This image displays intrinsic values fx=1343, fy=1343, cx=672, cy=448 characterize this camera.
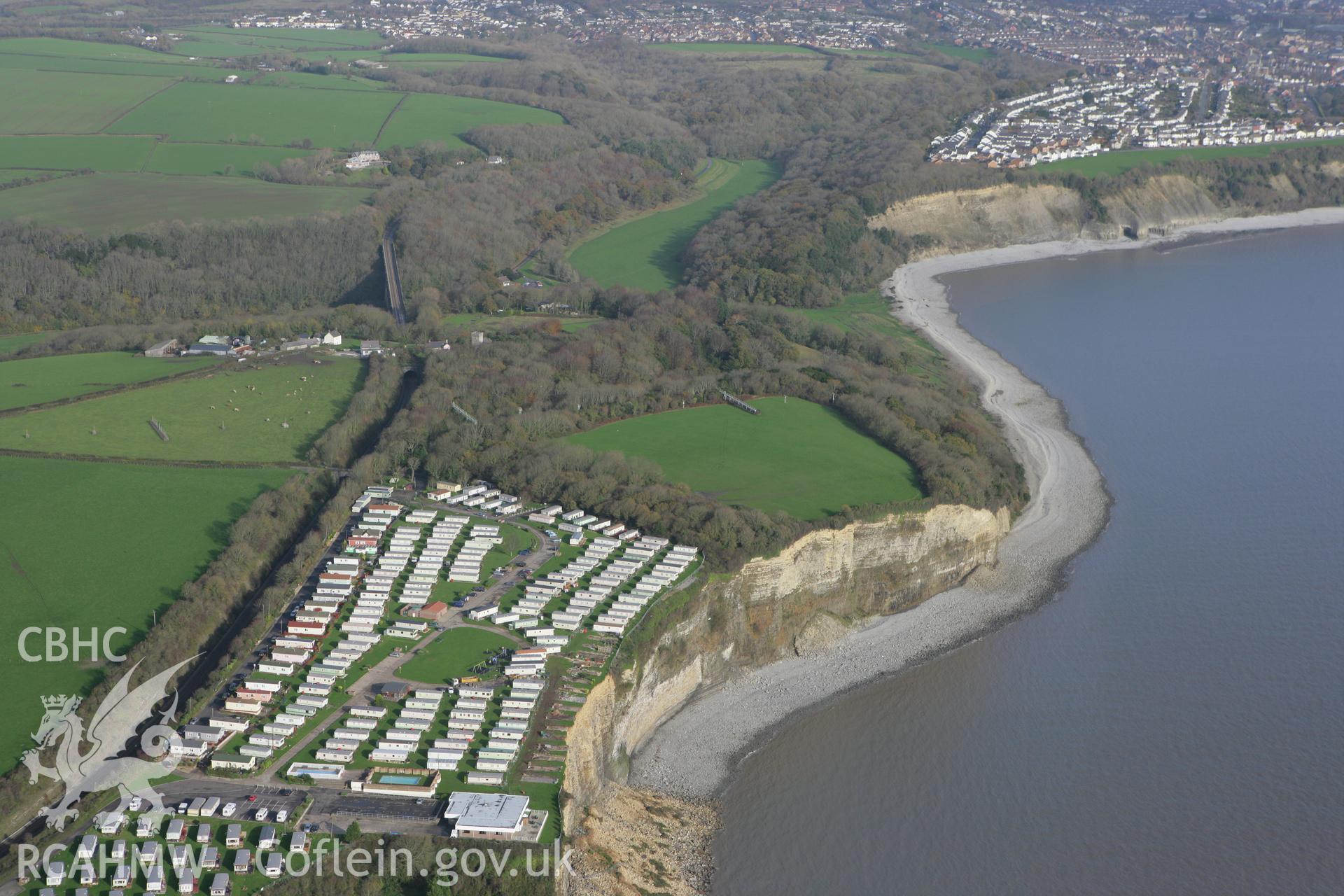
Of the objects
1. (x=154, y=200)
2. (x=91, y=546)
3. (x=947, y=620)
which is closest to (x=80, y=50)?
(x=154, y=200)

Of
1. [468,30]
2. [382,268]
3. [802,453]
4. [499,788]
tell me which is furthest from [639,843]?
[468,30]

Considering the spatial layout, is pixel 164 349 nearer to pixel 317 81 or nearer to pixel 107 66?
pixel 317 81

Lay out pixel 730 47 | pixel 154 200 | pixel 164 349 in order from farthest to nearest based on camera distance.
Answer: pixel 730 47 → pixel 154 200 → pixel 164 349

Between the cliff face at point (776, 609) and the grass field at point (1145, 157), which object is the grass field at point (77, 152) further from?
the cliff face at point (776, 609)

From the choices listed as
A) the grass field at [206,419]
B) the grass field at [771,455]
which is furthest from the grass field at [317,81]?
the grass field at [771,455]

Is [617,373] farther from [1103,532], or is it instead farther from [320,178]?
[320,178]

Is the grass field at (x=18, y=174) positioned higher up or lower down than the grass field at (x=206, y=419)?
lower down
